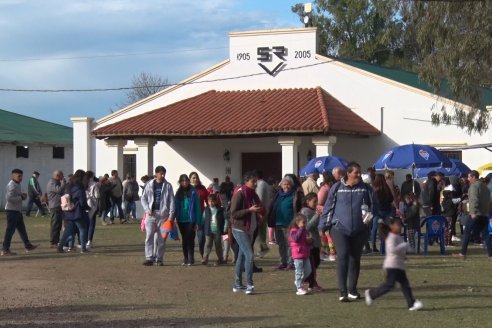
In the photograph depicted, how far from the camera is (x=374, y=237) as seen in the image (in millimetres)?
18422

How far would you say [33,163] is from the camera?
4334 cm

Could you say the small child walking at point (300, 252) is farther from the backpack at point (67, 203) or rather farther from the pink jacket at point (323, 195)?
the backpack at point (67, 203)

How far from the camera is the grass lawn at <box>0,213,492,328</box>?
10.7m

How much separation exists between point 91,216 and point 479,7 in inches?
351

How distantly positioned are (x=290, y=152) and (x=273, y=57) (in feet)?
16.8

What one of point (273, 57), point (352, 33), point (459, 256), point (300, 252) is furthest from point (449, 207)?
point (352, 33)

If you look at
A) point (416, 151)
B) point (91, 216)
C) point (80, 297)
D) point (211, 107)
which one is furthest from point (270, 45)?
point (80, 297)

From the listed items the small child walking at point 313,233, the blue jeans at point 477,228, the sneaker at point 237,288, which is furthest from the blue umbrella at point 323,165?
the sneaker at point 237,288

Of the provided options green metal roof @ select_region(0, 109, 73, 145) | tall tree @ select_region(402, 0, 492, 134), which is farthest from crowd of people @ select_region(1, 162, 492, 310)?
green metal roof @ select_region(0, 109, 73, 145)

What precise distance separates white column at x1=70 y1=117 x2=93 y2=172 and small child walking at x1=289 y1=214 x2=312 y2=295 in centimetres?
2328

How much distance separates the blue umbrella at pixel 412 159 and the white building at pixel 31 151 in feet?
76.5

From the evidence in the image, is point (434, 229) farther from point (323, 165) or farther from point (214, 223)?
point (323, 165)

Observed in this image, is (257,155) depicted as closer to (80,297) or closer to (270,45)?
(270,45)

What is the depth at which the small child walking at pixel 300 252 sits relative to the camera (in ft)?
41.5
